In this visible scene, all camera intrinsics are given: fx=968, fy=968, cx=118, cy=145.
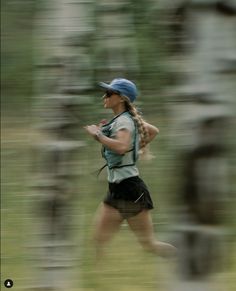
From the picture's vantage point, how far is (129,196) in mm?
4762

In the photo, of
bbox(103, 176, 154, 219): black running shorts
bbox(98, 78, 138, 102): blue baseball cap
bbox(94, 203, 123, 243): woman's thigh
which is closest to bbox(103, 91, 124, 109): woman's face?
bbox(98, 78, 138, 102): blue baseball cap

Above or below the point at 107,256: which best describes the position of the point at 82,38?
above

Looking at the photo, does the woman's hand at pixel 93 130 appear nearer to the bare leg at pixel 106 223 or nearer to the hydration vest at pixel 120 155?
the hydration vest at pixel 120 155

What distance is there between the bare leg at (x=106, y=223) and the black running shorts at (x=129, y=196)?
37mm

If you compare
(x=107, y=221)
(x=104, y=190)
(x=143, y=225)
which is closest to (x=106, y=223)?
(x=107, y=221)

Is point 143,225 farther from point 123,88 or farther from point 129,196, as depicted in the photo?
point 123,88

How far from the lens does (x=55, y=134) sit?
161 inches

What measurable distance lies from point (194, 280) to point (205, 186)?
0.32 metres

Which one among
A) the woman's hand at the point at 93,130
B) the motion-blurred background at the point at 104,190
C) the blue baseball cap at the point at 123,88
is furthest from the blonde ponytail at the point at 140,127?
the woman's hand at the point at 93,130

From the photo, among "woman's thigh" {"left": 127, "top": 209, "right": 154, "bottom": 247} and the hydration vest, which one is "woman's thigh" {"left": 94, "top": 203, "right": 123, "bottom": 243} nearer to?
"woman's thigh" {"left": 127, "top": 209, "right": 154, "bottom": 247}

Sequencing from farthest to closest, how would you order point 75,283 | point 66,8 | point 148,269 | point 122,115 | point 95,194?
1. point 95,194
2. point 148,269
3. point 75,283
4. point 122,115
5. point 66,8

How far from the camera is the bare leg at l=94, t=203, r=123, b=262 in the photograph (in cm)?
487

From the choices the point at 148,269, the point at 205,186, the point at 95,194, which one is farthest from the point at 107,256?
the point at 205,186

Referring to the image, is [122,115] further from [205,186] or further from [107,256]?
[205,186]
